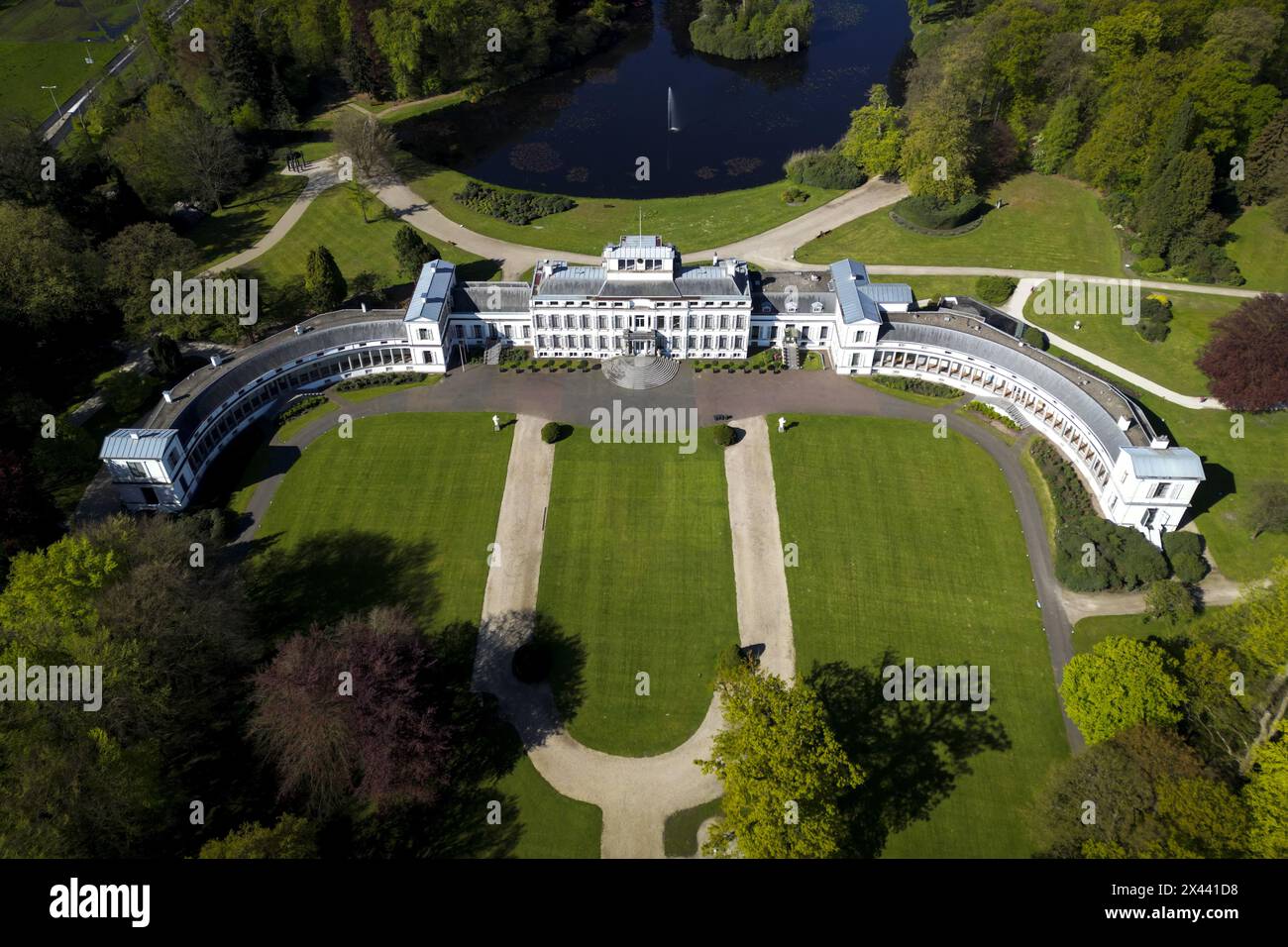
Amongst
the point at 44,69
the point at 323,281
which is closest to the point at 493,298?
the point at 323,281

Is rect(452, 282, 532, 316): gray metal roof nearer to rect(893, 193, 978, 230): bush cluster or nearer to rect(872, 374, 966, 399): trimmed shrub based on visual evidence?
rect(872, 374, 966, 399): trimmed shrub

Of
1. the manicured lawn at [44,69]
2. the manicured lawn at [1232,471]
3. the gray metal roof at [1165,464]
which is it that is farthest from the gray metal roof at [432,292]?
the manicured lawn at [44,69]

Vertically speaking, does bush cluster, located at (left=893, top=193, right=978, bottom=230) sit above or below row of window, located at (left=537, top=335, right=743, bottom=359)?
above

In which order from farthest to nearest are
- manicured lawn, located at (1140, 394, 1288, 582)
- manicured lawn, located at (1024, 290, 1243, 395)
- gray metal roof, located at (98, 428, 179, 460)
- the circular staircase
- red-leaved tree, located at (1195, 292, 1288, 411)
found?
the circular staircase → manicured lawn, located at (1024, 290, 1243, 395) → red-leaved tree, located at (1195, 292, 1288, 411) → gray metal roof, located at (98, 428, 179, 460) → manicured lawn, located at (1140, 394, 1288, 582)

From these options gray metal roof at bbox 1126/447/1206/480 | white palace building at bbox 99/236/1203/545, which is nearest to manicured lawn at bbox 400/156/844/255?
white palace building at bbox 99/236/1203/545

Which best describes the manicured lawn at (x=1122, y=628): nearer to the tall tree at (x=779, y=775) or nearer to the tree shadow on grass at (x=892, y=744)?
the tree shadow on grass at (x=892, y=744)

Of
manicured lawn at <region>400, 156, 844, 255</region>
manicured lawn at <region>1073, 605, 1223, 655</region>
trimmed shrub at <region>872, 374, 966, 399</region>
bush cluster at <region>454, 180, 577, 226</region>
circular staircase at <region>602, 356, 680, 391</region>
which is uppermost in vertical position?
bush cluster at <region>454, 180, 577, 226</region>

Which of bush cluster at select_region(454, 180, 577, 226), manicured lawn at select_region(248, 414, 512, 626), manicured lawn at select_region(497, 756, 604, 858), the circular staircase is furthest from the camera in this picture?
bush cluster at select_region(454, 180, 577, 226)
